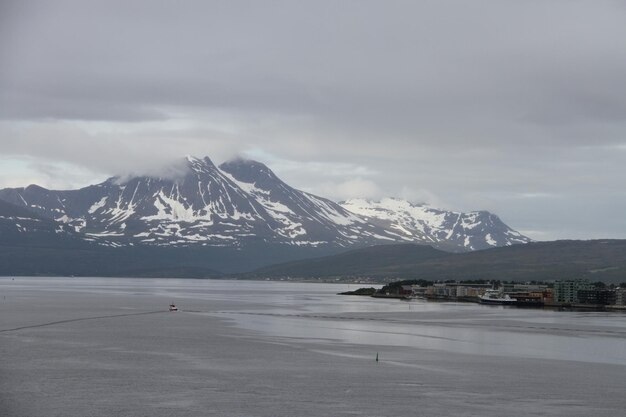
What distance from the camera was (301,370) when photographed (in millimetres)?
63156

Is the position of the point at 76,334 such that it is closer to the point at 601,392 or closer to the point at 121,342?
the point at 121,342

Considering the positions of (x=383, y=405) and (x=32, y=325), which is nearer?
(x=383, y=405)

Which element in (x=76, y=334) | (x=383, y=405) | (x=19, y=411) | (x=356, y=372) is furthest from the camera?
(x=76, y=334)

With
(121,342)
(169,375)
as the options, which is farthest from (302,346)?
(169,375)

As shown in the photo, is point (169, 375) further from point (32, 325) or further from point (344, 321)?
point (344, 321)

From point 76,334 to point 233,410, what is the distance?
151 ft

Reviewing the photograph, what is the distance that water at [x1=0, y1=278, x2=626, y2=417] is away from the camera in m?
→ 49.4

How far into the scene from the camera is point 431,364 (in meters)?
68.2

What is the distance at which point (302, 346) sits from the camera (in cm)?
8088

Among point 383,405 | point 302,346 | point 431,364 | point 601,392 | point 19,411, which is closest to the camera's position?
point 19,411

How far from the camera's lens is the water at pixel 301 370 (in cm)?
4941

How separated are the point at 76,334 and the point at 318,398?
44.3 meters

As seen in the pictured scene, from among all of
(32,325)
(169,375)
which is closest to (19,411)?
(169,375)

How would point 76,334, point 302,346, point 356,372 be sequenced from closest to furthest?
point 356,372 → point 302,346 → point 76,334
